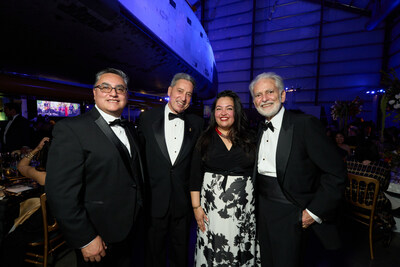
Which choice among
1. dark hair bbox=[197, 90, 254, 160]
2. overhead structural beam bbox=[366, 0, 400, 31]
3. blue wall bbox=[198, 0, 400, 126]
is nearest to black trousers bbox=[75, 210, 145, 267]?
dark hair bbox=[197, 90, 254, 160]

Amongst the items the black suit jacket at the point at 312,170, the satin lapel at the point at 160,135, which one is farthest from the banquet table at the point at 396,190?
the satin lapel at the point at 160,135

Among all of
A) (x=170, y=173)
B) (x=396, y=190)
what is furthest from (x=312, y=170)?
(x=396, y=190)

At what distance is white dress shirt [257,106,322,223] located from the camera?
1640mm

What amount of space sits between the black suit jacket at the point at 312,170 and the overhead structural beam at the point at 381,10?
15.1 m

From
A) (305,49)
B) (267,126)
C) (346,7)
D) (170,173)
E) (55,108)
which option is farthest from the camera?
(305,49)

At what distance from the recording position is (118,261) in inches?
64.3

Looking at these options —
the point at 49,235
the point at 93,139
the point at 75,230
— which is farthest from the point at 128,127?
the point at 49,235

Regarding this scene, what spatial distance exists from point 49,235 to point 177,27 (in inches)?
268

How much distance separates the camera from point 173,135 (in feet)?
6.67

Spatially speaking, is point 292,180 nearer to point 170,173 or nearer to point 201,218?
point 201,218

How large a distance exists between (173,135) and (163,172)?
1.34 feet

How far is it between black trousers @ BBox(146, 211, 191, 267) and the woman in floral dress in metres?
0.18

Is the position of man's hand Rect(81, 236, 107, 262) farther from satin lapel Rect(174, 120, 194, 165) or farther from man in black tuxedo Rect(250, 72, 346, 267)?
man in black tuxedo Rect(250, 72, 346, 267)

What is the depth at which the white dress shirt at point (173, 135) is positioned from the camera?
6.45ft
